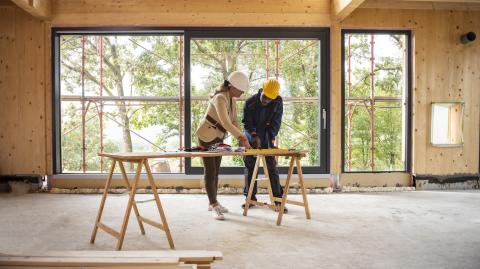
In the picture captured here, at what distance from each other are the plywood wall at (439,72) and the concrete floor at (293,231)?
3.00 feet

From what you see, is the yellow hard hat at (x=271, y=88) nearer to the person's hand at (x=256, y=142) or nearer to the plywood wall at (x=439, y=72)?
the person's hand at (x=256, y=142)

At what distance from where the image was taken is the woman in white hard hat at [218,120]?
347cm

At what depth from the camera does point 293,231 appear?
3.18 meters

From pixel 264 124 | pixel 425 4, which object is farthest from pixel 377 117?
pixel 264 124

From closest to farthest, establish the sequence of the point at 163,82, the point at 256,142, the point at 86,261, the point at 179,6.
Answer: the point at 86,261 < the point at 256,142 < the point at 179,6 < the point at 163,82

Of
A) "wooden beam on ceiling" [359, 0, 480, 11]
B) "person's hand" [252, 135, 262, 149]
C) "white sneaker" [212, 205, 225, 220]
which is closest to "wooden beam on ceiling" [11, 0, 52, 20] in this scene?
"person's hand" [252, 135, 262, 149]

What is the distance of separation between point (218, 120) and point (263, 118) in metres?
0.69

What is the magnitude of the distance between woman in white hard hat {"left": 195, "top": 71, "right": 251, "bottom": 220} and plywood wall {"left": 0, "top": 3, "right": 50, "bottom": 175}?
2736 mm

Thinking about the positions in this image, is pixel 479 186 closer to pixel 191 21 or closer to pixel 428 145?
pixel 428 145

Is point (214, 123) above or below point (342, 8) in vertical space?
below

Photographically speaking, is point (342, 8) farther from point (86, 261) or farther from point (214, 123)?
point (86, 261)

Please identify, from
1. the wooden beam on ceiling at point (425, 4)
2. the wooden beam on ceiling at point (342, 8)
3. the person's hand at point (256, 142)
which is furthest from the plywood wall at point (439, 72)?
the person's hand at point (256, 142)

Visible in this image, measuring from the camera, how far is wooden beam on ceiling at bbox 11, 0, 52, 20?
4531mm

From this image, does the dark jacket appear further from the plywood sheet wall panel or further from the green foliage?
the green foliage
